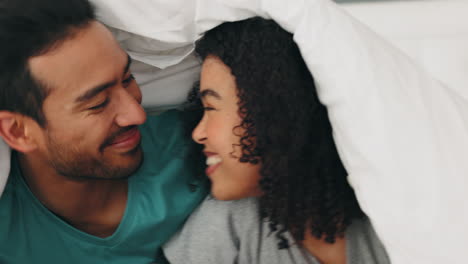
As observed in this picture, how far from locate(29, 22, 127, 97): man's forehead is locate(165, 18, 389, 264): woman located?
16 cm

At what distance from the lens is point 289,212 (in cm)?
82

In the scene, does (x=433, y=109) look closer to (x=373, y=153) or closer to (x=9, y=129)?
(x=373, y=153)

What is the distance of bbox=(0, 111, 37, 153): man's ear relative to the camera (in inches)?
30.2

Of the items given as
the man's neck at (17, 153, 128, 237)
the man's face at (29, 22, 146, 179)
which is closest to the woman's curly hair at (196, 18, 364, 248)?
the man's face at (29, 22, 146, 179)

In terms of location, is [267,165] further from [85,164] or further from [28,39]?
[28,39]

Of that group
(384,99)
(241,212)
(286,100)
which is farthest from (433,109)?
(241,212)

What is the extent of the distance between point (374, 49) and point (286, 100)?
0.15 metres

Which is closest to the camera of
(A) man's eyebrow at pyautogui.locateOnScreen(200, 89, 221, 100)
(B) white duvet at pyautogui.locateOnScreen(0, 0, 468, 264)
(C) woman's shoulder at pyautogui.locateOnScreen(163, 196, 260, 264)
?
(B) white duvet at pyautogui.locateOnScreen(0, 0, 468, 264)

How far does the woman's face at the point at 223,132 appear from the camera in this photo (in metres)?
0.76

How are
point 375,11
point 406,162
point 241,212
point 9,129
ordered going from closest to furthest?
1. point 406,162
2. point 9,129
3. point 241,212
4. point 375,11

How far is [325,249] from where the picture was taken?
85 cm

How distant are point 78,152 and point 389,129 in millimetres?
505

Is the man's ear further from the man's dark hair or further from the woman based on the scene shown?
the woman

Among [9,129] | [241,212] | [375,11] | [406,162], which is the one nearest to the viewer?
[406,162]
